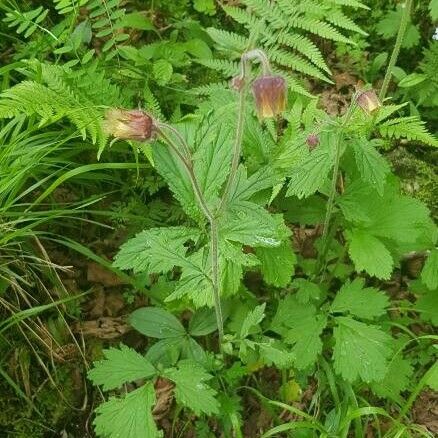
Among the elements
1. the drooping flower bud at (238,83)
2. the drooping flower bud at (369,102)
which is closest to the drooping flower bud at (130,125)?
the drooping flower bud at (238,83)

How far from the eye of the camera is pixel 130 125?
1.33m

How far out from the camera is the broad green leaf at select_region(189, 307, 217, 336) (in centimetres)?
207

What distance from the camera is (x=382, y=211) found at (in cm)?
212

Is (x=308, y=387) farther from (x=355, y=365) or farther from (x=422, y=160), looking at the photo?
(x=422, y=160)

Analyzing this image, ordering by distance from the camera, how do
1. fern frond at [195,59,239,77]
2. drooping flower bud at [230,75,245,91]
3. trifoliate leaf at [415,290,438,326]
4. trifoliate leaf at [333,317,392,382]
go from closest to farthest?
drooping flower bud at [230,75,245,91]
trifoliate leaf at [333,317,392,382]
trifoliate leaf at [415,290,438,326]
fern frond at [195,59,239,77]

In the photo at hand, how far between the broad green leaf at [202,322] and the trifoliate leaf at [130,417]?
29 cm

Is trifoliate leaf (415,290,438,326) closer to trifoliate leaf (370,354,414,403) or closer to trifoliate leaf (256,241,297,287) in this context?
trifoliate leaf (370,354,414,403)

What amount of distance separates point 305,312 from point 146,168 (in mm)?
862

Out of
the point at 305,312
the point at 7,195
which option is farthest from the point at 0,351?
the point at 305,312

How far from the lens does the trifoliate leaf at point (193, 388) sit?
177cm

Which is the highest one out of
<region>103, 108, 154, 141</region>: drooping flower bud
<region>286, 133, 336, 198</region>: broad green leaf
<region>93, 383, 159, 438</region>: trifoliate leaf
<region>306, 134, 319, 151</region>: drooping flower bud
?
<region>103, 108, 154, 141</region>: drooping flower bud

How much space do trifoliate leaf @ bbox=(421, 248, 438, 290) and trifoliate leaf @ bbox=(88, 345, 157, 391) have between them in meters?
1.01

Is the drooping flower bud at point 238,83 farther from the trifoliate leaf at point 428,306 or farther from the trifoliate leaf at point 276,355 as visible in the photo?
the trifoliate leaf at point 428,306

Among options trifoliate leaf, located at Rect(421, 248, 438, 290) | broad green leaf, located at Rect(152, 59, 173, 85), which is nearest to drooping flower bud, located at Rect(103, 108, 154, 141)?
broad green leaf, located at Rect(152, 59, 173, 85)
